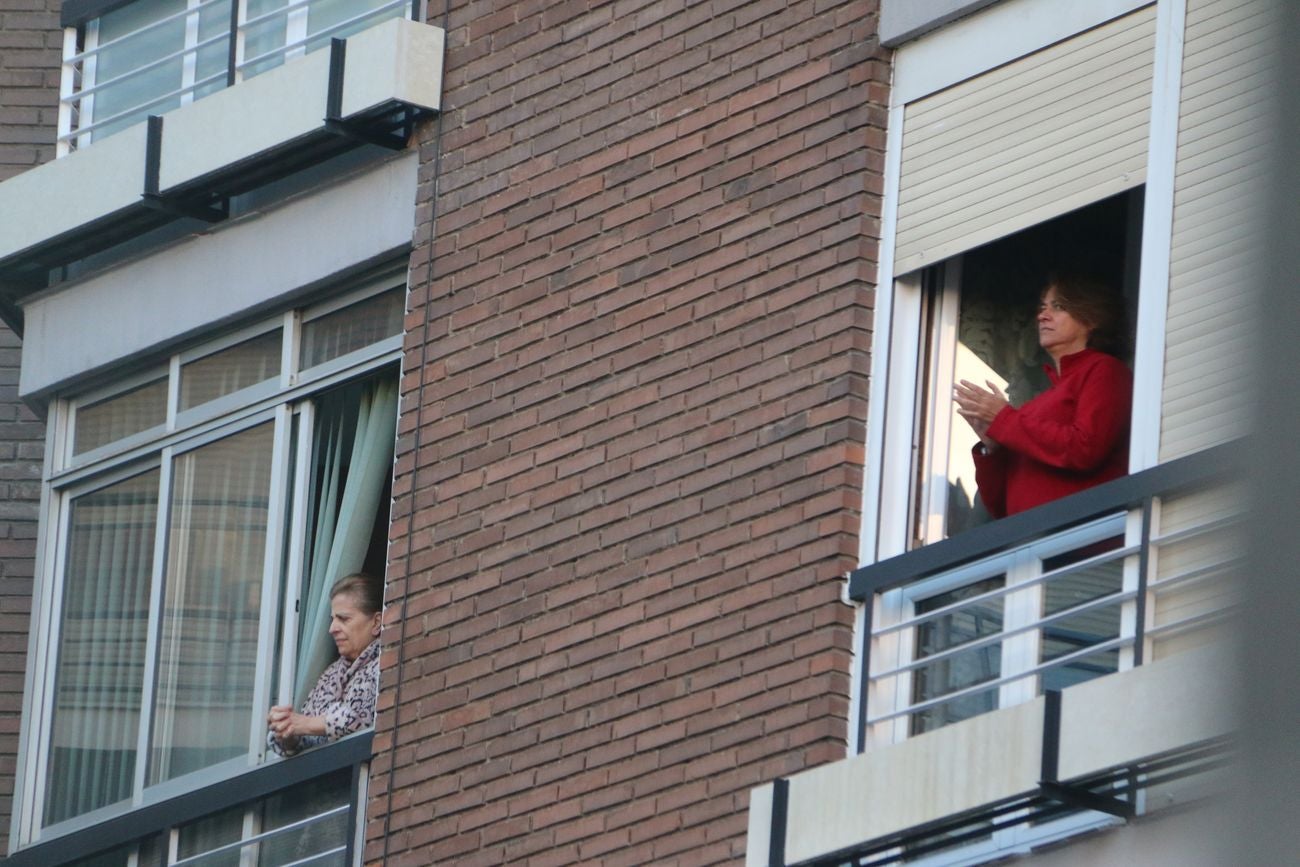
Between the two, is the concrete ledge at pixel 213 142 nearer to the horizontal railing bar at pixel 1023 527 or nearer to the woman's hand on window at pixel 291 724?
the woman's hand on window at pixel 291 724

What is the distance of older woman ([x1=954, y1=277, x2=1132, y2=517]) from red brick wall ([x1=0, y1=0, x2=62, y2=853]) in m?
6.62

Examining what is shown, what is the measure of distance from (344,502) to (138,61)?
3041 mm

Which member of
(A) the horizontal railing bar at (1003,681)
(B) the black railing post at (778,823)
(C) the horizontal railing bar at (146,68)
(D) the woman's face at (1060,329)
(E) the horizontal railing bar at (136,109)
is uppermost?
(C) the horizontal railing bar at (146,68)

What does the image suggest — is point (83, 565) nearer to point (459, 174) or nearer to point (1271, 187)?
point (459, 174)

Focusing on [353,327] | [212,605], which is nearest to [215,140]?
[353,327]

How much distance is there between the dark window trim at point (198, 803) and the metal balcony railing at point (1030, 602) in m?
2.88

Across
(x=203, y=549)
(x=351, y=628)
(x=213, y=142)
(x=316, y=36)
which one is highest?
(x=316, y=36)

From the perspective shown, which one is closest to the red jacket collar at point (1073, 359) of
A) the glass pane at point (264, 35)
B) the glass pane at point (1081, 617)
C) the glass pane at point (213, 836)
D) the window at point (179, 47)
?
the glass pane at point (1081, 617)

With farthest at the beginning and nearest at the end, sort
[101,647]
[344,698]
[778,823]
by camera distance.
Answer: [101,647]
[344,698]
[778,823]

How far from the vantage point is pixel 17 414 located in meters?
13.3

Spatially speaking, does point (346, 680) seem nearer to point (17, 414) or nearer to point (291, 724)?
point (291, 724)

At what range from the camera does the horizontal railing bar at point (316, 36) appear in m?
11.1

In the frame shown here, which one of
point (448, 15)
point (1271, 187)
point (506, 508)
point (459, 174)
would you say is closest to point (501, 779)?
point (506, 508)

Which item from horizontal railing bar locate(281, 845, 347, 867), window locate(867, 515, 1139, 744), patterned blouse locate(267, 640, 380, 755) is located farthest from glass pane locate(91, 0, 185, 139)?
window locate(867, 515, 1139, 744)
